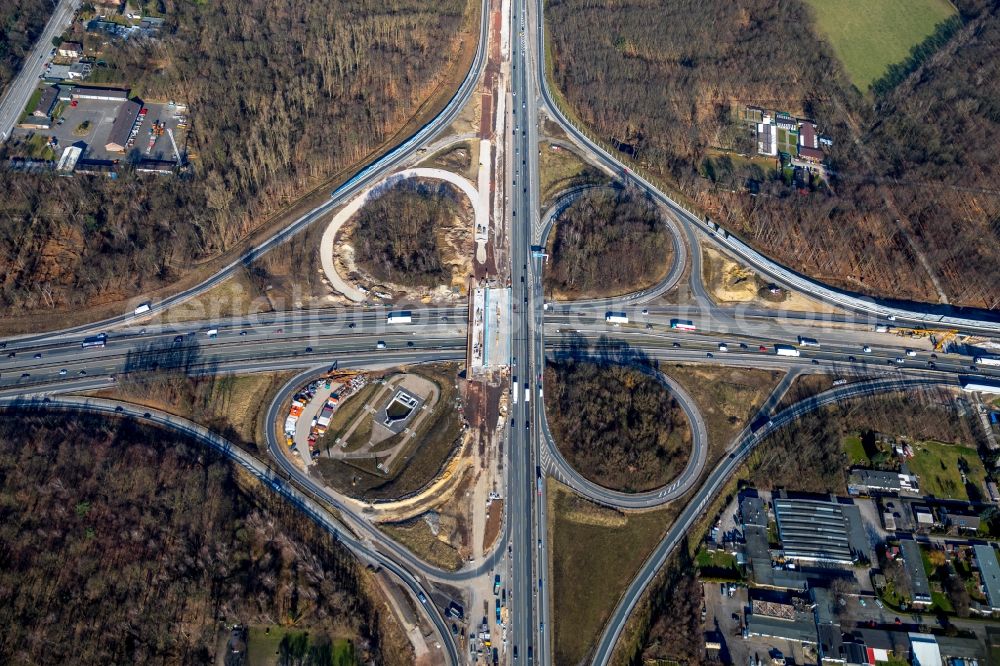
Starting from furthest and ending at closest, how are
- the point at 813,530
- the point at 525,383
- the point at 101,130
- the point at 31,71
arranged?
1. the point at 31,71
2. the point at 101,130
3. the point at 525,383
4. the point at 813,530

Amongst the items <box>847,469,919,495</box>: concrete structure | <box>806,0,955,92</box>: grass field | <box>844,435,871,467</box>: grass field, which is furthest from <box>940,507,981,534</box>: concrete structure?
<box>806,0,955,92</box>: grass field

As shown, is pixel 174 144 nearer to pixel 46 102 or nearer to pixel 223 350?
pixel 46 102

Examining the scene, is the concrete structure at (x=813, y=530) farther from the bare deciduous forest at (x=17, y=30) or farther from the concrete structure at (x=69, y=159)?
the bare deciduous forest at (x=17, y=30)

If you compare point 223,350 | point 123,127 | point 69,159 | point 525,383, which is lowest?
point 525,383

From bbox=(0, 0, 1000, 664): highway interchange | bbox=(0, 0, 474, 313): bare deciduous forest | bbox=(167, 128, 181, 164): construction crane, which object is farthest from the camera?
bbox=(167, 128, 181, 164): construction crane

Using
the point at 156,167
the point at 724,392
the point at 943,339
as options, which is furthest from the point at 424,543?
the point at 943,339

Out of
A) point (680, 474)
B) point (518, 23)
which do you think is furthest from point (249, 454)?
point (518, 23)

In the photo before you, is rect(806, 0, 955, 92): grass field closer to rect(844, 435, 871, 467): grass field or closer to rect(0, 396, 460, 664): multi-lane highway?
rect(844, 435, 871, 467): grass field

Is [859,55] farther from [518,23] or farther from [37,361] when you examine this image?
[37,361]
